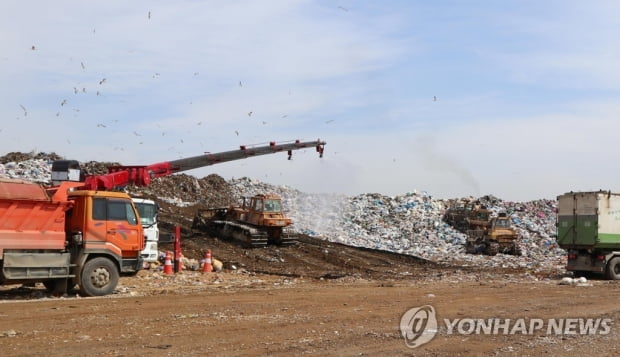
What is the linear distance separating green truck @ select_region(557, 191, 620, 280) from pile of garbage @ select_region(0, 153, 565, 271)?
5.72 metres

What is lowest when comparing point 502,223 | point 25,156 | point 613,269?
point 613,269

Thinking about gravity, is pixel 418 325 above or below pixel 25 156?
below

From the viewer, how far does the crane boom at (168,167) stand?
16.2 metres

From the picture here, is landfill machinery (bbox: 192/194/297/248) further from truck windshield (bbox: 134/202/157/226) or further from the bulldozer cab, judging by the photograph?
truck windshield (bbox: 134/202/157/226)

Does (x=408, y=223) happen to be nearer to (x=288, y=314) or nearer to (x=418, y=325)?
(x=288, y=314)

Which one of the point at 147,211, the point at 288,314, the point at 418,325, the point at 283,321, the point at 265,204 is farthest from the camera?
the point at 265,204

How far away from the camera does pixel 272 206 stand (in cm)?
2867

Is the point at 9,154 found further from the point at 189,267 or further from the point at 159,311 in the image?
the point at 159,311

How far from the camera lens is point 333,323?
9.52 m

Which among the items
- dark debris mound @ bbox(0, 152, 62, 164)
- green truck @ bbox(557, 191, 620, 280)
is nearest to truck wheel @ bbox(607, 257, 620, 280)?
green truck @ bbox(557, 191, 620, 280)

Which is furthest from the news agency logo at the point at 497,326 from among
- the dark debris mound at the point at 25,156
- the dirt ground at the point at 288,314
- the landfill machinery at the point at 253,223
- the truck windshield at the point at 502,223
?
the dark debris mound at the point at 25,156

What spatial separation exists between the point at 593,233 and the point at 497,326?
38.0 feet

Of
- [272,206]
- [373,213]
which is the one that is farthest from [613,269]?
[373,213]

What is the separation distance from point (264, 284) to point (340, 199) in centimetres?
2401
